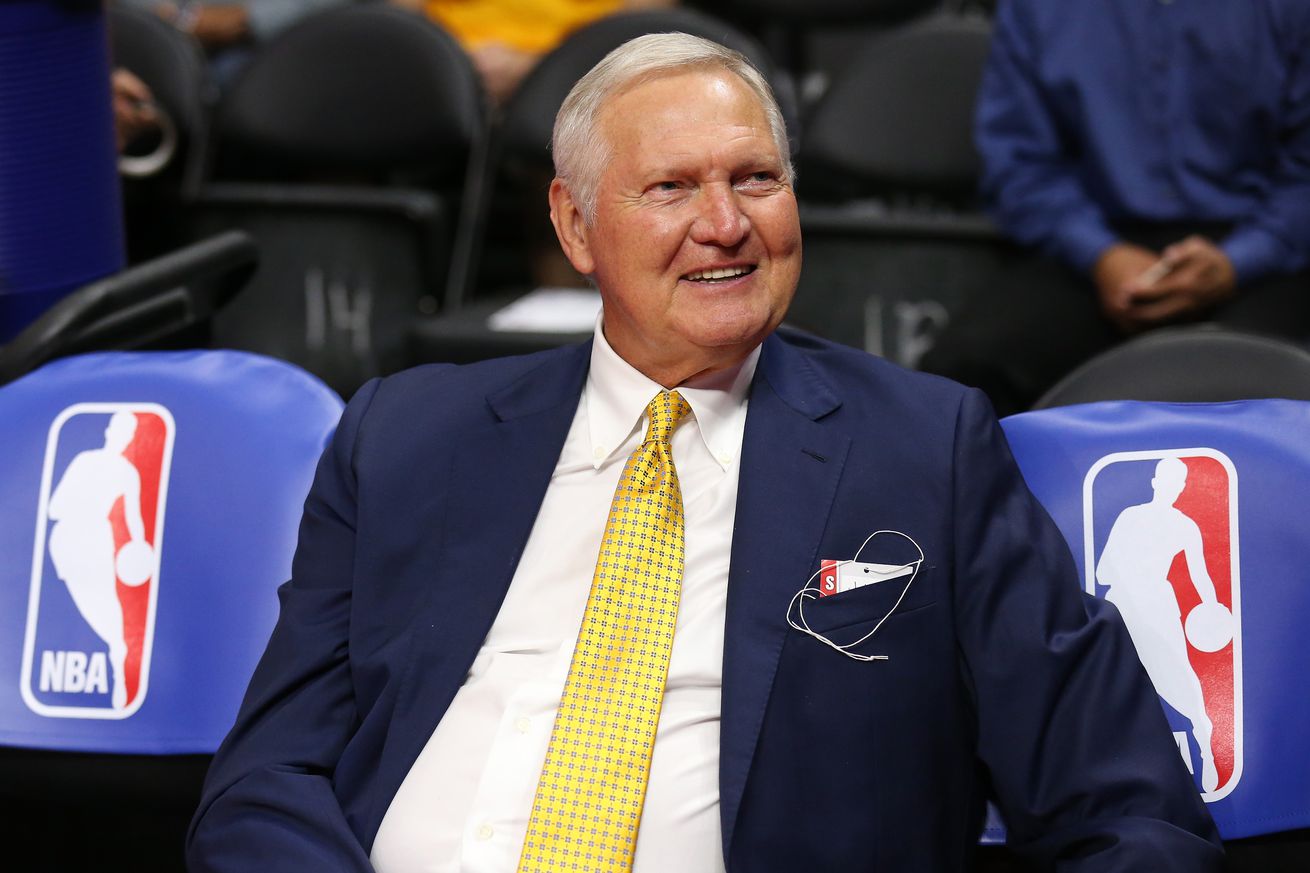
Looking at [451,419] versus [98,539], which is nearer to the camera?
[451,419]

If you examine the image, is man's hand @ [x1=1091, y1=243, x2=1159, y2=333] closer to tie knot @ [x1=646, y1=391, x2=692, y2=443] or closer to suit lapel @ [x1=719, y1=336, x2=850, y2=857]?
suit lapel @ [x1=719, y1=336, x2=850, y2=857]

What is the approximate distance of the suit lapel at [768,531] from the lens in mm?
1675

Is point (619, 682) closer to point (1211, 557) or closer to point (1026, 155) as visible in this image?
point (1211, 557)

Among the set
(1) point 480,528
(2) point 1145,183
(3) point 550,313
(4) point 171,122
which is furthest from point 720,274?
(4) point 171,122

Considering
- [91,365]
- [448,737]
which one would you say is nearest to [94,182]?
[91,365]

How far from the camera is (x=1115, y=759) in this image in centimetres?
164

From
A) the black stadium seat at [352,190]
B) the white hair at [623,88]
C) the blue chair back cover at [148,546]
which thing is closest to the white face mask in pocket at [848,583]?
the white hair at [623,88]

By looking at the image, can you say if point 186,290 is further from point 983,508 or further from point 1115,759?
point 1115,759

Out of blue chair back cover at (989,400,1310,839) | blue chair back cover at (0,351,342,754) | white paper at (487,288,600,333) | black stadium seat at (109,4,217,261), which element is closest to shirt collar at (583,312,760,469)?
blue chair back cover at (989,400,1310,839)

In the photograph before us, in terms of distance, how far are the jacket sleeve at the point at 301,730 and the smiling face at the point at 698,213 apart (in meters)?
0.43

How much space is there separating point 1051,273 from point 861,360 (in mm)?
1413

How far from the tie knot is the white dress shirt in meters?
0.01

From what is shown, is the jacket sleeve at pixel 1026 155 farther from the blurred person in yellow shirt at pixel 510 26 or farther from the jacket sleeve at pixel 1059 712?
the jacket sleeve at pixel 1059 712

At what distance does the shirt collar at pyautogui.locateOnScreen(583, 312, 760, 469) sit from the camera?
187 centimetres
